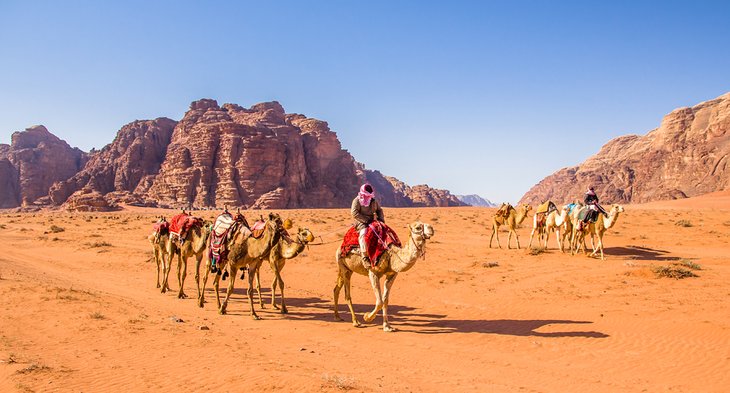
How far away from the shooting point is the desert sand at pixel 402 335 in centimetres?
664

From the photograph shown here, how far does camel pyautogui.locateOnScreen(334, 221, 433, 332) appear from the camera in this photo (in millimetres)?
9375

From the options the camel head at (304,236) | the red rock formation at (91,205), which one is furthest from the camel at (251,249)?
the red rock formation at (91,205)

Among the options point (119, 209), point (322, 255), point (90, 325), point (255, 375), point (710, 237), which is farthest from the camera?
point (119, 209)

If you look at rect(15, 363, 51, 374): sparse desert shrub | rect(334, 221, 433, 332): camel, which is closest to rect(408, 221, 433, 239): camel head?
rect(334, 221, 433, 332): camel

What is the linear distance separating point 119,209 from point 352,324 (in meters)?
82.2

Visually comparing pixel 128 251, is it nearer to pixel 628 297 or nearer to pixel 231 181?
pixel 628 297

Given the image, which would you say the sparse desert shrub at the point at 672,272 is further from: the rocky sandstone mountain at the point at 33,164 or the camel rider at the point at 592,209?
the rocky sandstone mountain at the point at 33,164

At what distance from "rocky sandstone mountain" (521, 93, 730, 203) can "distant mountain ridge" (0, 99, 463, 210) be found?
6718 cm

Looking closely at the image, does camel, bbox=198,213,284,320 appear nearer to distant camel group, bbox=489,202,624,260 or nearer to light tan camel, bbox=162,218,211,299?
light tan camel, bbox=162,218,211,299

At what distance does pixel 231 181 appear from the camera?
3703 inches

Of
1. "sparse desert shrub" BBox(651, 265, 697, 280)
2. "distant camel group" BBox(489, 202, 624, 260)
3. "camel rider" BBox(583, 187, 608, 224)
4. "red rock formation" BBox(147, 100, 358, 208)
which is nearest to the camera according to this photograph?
"sparse desert shrub" BBox(651, 265, 697, 280)

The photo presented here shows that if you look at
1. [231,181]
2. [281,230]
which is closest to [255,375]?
[281,230]

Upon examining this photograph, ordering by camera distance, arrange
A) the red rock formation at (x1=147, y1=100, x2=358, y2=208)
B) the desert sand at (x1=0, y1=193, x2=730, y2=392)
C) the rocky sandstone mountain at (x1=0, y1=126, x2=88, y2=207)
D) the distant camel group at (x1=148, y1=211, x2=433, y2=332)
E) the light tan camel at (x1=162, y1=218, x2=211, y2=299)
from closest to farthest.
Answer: the desert sand at (x1=0, y1=193, x2=730, y2=392) → the distant camel group at (x1=148, y1=211, x2=433, y2=332) → the light tan camel at (x1=162, y1=218, x2=211, y2=299) → the red rock formation at (x1=147, y1=100, x2=358, y2=208) → the rocky sandstone mountain at (x1=0, y1=126, x2=88, y2=207)

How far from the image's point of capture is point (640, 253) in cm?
2145
